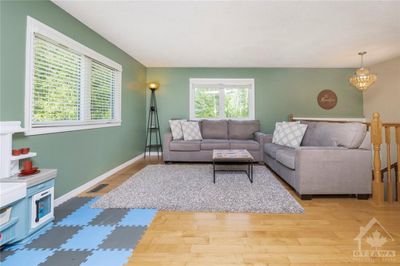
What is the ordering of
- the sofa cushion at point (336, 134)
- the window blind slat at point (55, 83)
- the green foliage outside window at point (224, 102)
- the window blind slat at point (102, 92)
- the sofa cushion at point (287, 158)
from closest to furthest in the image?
the window blind slat at point (55, 83), the sofa cushion at point (336, 134), the sofa cushion at point (287, 158), the window blind slat at point (102, 92), the green foliage outside window at point (224, 102)

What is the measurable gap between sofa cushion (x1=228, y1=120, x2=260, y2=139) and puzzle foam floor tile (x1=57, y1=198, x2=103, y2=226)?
A: 3.27m

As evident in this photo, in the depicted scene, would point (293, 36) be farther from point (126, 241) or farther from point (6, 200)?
point (6, 200)

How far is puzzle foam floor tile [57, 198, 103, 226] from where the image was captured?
1802 millimetres

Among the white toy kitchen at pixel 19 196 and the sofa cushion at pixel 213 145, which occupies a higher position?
the sofa cushion at pixel 213 145

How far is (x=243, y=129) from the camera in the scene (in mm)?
4660

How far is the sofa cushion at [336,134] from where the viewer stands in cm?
234

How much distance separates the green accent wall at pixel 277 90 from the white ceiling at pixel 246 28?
77cm

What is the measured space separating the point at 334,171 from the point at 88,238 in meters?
2.60

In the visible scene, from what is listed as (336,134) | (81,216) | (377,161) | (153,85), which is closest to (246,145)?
(336,134)

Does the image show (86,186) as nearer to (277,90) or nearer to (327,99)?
(277,90)

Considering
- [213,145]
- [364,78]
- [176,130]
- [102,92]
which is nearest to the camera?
[102,92]

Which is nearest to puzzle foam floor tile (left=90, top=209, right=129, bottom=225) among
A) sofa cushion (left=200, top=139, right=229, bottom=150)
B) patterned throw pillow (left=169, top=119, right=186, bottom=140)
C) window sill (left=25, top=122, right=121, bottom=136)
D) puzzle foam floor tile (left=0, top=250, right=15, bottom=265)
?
puzzle foam floor tile (left=0, top=250, right=15, bottom=265)

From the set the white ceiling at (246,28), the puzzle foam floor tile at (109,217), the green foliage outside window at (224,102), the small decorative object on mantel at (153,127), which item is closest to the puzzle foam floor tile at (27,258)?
the puzzle foam floor tile at (109,217)

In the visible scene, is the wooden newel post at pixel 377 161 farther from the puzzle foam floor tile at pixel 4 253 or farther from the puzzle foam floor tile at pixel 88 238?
the puzzle foam floor tile at pixel 4 253
